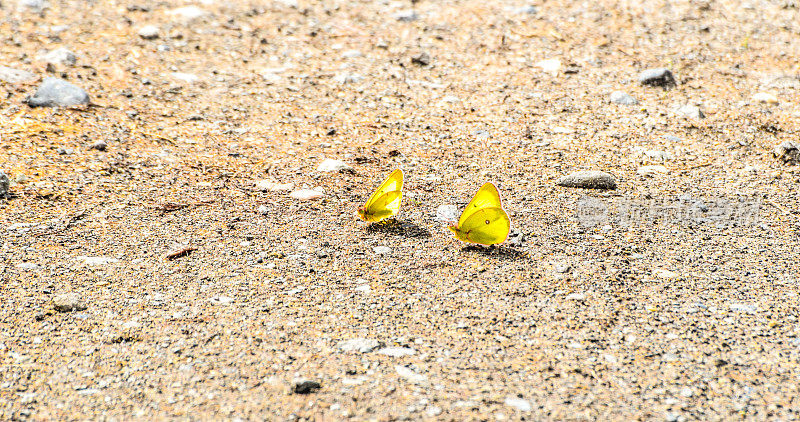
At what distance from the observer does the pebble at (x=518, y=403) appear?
2372 millimetres

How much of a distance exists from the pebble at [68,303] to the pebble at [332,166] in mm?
1838

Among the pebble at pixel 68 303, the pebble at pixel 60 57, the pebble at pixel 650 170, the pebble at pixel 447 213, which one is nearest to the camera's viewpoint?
the pebble at pixel 68 303

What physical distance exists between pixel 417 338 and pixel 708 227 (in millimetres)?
1911

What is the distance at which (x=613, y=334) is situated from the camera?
2793mm

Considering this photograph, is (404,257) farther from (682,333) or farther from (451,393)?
(682,333)

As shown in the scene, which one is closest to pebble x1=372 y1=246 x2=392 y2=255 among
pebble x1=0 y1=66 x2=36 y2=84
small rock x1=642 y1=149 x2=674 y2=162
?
small rock x1=642 y1=149 x2=674 y2=162

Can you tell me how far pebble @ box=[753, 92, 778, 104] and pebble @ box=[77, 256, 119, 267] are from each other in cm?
484

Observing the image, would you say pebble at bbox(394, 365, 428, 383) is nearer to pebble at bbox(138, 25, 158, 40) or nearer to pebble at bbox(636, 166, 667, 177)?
pebble at bbox(636, 166, 667, 177)

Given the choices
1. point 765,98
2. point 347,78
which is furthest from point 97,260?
point 765,98

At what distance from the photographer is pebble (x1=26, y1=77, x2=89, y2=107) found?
496cm

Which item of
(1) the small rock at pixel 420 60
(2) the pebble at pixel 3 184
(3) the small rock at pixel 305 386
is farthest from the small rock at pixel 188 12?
(3) the small rock at pixel 305 386

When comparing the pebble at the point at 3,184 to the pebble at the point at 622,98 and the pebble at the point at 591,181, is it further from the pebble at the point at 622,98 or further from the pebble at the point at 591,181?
the pebble at the point at 622,98

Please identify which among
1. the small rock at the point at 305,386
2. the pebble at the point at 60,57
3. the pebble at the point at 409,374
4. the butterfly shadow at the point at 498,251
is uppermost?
the pebble at the point at 60,57

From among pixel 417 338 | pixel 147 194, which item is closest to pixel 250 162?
pixel 147 194
